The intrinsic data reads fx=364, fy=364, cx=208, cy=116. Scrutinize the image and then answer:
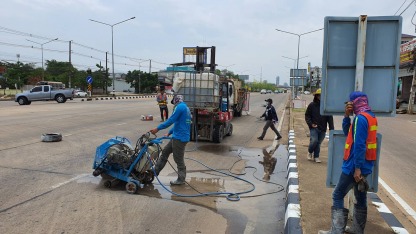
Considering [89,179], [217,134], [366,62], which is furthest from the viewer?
[217,134]

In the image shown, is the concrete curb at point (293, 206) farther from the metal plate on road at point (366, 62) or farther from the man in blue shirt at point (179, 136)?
the man in blue shirt at point (179, 136)

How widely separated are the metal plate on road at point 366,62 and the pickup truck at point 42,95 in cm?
3000

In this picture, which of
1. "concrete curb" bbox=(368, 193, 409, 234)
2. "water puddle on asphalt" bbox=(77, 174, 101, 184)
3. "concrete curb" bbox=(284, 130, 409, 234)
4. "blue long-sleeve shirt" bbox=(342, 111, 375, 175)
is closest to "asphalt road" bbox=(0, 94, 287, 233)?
"water puddle on asphalt" bbox=(77, 174, 101, 184)

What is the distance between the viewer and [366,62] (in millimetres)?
4359

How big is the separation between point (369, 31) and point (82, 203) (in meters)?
4.57

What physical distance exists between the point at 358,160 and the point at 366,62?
1.31 meters

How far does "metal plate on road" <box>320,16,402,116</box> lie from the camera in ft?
14.0

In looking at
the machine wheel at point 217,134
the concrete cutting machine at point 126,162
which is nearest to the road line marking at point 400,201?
the concrete cutting machine at point 126,162

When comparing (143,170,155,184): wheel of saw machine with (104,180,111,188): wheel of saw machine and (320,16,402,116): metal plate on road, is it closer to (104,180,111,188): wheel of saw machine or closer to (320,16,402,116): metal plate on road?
(104,180,111,188): wheel of saw machine

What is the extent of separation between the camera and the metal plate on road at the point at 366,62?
4258 millimetres

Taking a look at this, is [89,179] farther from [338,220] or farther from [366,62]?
[366,62]

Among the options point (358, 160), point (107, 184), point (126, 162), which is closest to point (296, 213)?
point (358, 160)

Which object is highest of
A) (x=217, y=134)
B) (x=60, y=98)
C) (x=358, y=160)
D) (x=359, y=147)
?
(x=359, y=147)

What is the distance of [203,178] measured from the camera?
24.0 feet
